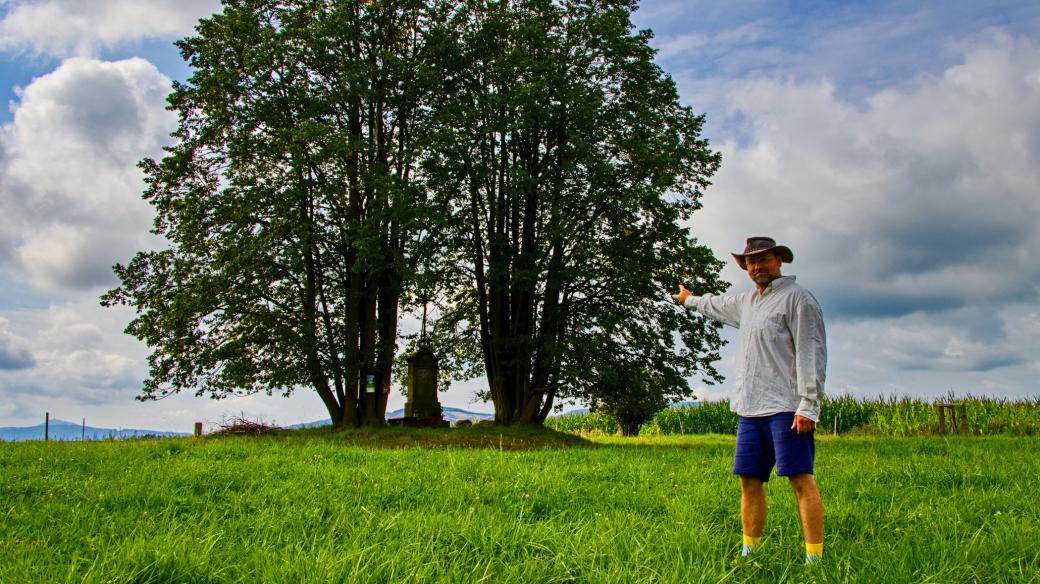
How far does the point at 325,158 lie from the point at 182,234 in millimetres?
4501

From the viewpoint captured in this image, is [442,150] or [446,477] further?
[442,150]

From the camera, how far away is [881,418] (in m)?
30.8

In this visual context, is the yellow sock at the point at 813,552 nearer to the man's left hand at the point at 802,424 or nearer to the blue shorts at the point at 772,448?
the blue shorts at the point at 772,448

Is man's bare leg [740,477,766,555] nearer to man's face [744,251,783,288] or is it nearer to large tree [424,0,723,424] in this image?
man's face [744,251,783,288]

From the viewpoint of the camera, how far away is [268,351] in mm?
21781

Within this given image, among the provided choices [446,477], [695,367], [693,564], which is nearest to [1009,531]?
[693,564]

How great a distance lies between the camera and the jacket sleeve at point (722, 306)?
241 inches

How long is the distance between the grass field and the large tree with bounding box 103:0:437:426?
33.9ft

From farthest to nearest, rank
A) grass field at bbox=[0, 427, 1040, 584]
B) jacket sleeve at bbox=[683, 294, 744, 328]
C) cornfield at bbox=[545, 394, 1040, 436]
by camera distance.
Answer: cornfield at bbox=[545, 394, 1040, 436]
jacket sleeve at bbox=[683, 294, 744, 328]
grass field at bbox=[0, 427, 1040, 584]

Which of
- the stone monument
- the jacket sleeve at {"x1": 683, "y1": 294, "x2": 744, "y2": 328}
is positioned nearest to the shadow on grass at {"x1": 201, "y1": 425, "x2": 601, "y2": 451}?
the stone monument

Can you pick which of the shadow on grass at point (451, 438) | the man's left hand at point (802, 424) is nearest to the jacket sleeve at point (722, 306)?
the man's left hand at point (802, 424)

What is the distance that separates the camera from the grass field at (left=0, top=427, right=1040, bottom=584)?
481 cm

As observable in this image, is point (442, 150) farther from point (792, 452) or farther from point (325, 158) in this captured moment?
point (792, 452)

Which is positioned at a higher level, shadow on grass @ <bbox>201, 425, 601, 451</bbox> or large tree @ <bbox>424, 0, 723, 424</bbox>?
large tree @ <bbox>424, 0, 723, 424</bbox>
